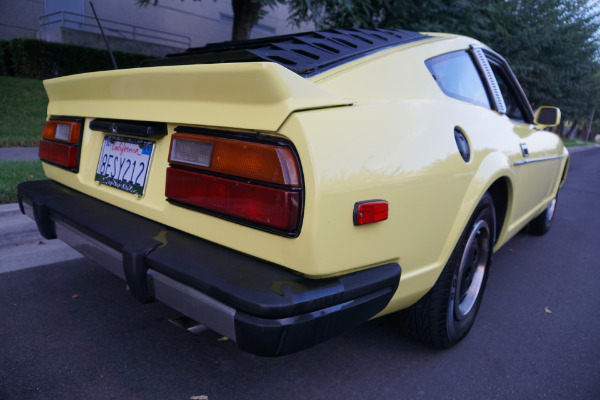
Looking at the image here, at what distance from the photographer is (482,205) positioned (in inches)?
87.0

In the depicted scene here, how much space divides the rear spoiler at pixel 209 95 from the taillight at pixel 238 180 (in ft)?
0.27

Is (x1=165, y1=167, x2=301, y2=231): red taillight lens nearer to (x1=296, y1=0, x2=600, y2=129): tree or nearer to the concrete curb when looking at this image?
the concrete curb

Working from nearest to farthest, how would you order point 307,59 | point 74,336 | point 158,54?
point 307,59, point 74,336, point 158,54

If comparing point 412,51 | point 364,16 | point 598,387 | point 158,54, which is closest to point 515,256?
point 598,387

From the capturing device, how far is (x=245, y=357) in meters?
2.10

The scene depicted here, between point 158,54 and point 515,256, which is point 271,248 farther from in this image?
point 158,54

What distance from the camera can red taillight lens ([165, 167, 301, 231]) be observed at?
4.65ft

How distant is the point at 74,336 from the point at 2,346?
1.02ft

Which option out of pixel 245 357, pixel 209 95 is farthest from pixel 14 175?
pixel 209 95

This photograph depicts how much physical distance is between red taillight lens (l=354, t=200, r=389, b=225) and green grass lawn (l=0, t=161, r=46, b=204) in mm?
3758

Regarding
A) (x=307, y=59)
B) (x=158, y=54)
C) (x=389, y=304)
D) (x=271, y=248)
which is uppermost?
(x=158, y=54)

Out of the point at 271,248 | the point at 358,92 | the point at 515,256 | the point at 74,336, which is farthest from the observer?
the point at 515,256

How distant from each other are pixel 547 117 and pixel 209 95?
2856mm

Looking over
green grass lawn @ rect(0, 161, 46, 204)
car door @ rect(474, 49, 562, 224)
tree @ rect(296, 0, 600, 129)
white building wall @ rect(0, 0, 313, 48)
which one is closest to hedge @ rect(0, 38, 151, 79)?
white building wall @ rect(0, 0, 313, 48)
